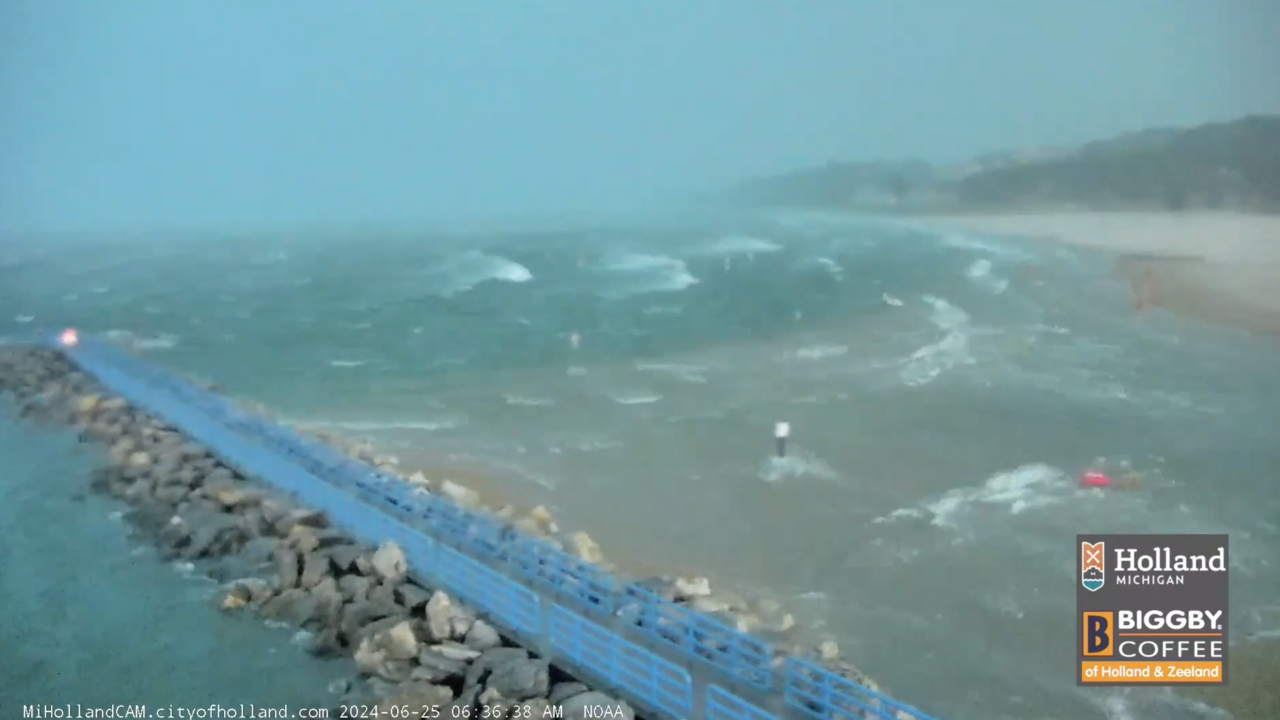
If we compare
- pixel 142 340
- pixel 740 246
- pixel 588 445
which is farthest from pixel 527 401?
pixel 740 246

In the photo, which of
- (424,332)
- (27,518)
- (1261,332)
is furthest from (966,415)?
(424,332)

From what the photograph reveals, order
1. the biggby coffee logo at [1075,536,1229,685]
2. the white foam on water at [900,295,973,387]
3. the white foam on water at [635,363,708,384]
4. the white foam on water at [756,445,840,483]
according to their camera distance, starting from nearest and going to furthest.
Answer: the biggby coffee logo at [1075,536,1229,685], the white foam on water at [756,445,840,483], the white foam on water at [900,295,973,387], the white foam on water at [635,363,708,384]

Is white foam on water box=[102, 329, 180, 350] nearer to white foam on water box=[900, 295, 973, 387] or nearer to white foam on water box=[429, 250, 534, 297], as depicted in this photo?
white foam on water box=[429, 250, 534, 297]

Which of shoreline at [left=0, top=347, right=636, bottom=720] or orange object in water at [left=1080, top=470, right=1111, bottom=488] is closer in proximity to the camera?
shoreline at [left=0, top=347, right=636, bottom=720]

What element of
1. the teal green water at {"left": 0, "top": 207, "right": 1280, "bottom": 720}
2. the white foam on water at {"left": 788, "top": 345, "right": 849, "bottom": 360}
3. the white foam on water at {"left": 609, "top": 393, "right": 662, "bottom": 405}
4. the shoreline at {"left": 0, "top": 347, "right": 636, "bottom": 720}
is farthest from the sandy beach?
the shoreline at {"left": 0, "top": 347, "right": 636, "bottom": 720}

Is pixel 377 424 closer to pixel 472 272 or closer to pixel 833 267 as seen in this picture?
pixel 833 267
